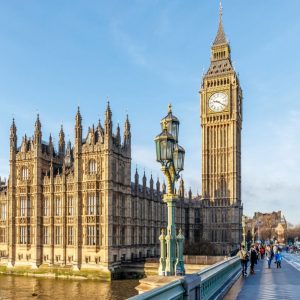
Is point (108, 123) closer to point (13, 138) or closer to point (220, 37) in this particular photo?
point (13, 138)

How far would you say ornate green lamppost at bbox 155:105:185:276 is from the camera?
13.9 meters

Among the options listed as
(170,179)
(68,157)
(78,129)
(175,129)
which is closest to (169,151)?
(170,179)

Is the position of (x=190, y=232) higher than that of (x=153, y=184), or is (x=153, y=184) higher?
(x=153, y=184)

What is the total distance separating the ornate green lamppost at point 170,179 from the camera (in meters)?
13.9

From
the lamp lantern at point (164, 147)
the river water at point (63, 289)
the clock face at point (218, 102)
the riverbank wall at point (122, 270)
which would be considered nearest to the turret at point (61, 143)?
the riverbank wall at point (122, 270)

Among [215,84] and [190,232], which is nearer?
[190,232]

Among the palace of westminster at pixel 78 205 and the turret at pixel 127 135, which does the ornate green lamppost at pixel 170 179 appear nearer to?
the palace of westminster at pixel 78 205

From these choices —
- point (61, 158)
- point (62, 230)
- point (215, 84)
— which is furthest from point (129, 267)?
point (215, 84)

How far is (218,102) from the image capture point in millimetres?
100312

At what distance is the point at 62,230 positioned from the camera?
62906mm

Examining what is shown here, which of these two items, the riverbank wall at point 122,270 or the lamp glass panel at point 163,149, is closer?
the lamp glass panel at point 163,149

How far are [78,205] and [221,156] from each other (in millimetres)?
46412

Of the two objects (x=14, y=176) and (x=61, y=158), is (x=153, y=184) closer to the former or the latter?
(x=61, y=158)

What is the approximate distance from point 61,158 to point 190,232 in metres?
36.8
